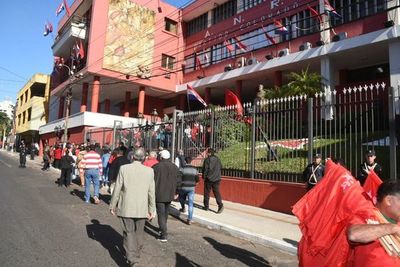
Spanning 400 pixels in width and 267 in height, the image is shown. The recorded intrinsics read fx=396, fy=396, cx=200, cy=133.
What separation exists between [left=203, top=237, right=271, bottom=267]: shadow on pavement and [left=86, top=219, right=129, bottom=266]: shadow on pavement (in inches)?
69.1

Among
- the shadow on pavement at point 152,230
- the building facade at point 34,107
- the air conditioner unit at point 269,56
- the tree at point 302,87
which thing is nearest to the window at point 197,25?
the air conditioner unit at point 269,56

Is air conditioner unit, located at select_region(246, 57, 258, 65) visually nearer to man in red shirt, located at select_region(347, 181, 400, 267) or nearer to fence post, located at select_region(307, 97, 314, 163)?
fence post, located at select_region(307, 97, 314, 163)

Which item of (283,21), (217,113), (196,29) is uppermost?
(196,29)

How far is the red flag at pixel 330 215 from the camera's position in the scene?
8.71 ft

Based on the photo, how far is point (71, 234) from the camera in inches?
294

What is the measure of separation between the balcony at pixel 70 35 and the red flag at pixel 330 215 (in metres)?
32.2

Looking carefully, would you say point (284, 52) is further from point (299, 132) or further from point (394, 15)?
point (299, 132)

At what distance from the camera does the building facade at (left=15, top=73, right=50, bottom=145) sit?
45500 mm

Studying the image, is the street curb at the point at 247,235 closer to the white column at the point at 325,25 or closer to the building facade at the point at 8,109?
the white column at the point at 325,25

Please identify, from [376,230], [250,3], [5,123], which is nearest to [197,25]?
[250,3]

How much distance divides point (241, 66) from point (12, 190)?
17072 mm

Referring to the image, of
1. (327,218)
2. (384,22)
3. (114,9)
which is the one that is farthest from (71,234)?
(114,9)

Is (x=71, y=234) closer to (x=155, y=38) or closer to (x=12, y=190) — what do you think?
(x=12, y=190)

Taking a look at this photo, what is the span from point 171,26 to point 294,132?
87.0 feet
